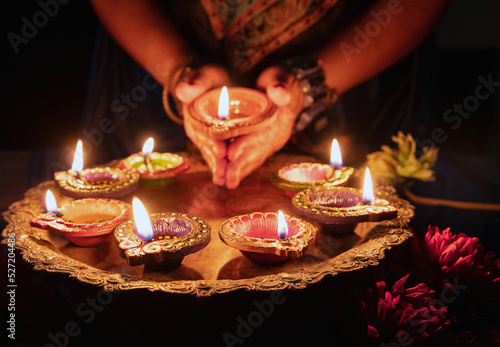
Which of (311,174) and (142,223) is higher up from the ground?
(142,223)

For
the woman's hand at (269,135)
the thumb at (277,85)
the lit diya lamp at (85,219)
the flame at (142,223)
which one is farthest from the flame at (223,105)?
the flame at (142,223)

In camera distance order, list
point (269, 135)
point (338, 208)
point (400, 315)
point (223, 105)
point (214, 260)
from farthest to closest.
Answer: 1. point (269, 135)
2. point (223, 105)
3. point (338, 208)
4. point (214, 260)
5. point (400, 315)

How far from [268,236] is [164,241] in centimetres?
32

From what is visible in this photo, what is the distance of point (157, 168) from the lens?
6.34ft

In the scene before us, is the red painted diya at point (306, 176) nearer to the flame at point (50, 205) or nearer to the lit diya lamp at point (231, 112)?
the lit diya lamp at point (231, 112)

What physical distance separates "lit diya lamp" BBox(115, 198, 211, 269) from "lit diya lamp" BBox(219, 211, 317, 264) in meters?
0.08

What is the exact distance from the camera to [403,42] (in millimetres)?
2443

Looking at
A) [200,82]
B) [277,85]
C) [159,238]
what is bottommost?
[159,238]

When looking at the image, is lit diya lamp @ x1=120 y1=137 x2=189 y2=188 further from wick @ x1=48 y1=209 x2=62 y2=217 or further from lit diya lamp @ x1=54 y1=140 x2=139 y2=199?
wick @ x1=48 y1=209 x2=62 y2=217

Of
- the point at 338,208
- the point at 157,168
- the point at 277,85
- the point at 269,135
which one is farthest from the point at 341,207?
the point at 157,168

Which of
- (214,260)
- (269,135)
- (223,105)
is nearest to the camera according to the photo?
(214,260)

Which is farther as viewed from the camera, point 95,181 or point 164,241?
point 95,181

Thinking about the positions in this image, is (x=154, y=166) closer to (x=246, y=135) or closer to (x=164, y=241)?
(x=246, y=135)

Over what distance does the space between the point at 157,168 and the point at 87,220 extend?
416 millimetres
